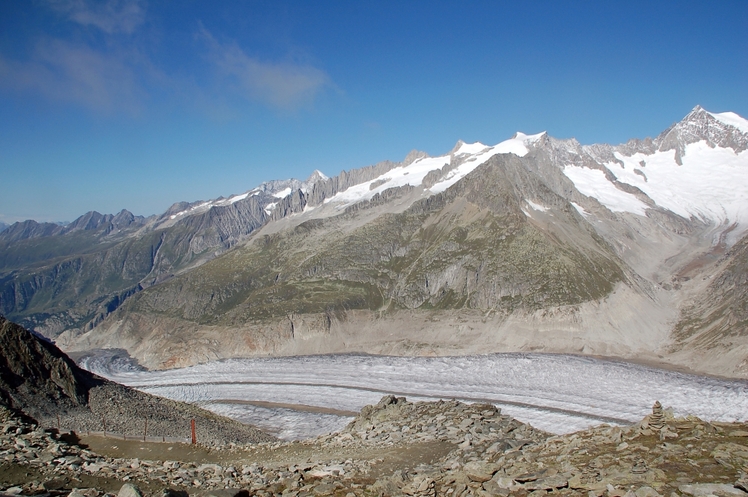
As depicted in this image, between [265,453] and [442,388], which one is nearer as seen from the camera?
[265,453]

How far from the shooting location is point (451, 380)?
104 m

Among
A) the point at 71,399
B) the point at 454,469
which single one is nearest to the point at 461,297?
the point at 71,399

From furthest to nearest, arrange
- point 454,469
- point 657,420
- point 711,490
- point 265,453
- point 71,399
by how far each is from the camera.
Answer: point 71,399, point 265,453, point 657,420, point 454,469, point 711,490

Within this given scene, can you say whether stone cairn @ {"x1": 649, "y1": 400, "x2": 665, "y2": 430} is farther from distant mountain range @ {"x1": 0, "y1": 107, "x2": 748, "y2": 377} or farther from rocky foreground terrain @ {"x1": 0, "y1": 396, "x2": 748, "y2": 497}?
distant mountain range @ {"x1": 0, "y1": 107, "x2": 748, "y2": 377}

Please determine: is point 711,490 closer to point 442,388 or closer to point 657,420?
point 657,420

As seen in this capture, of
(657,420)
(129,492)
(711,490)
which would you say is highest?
(129,492)

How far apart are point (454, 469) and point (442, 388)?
7869 centimetres

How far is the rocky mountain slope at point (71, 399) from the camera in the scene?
37.5m

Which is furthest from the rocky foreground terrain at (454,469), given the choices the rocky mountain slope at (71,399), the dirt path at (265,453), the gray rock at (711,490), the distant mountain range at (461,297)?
the distant mountain range at (461,297)

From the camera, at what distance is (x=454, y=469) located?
72.3 feet

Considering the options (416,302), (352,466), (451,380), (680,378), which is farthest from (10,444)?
(416,302)

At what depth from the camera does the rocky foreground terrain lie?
1627 cm

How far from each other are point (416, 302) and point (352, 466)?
12586 centimetres

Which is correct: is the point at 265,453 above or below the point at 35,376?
below
